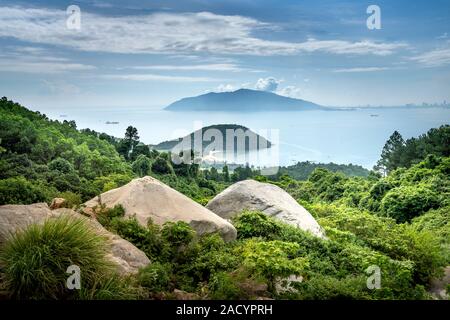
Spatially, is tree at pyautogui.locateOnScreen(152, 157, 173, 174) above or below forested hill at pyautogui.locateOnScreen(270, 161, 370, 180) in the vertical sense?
above

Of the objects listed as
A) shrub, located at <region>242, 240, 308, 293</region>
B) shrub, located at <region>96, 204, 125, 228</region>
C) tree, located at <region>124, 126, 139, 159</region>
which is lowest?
shrub, located at <region>242, 240, 308, 293</region>

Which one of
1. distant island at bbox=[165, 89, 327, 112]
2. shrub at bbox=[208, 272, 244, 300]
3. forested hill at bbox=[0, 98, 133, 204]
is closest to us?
shrub at bbox=[208, 272, 244, 300]

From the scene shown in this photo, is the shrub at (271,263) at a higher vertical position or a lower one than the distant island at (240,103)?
lower

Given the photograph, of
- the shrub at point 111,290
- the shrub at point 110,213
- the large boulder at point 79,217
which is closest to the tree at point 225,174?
the shrub at point 110,213

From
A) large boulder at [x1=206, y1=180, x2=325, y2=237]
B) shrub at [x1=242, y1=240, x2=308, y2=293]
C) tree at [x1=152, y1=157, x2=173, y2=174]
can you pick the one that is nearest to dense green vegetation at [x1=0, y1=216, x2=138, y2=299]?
shrub at [x1=242, y1=240, x2=308, y2=293]

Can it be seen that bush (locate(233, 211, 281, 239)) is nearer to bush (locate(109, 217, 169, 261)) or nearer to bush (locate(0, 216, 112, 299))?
bush (locate(109, 217, 169, 261))

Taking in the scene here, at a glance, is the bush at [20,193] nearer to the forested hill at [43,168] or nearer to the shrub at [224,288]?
the forested hill at [43,168]
